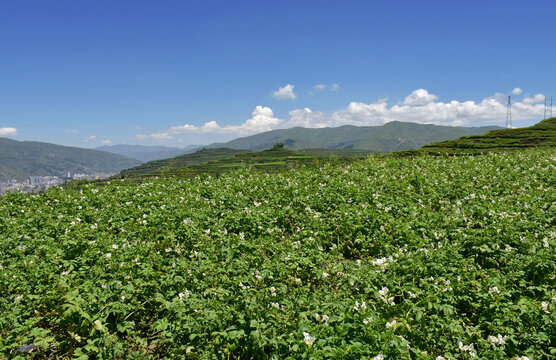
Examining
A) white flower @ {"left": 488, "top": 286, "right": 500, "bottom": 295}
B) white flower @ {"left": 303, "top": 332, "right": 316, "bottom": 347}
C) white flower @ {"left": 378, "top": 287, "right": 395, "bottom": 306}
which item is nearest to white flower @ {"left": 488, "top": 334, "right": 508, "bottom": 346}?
white flower @ {"left": 488, "top": 286, "right": 500, "bottom": 295}

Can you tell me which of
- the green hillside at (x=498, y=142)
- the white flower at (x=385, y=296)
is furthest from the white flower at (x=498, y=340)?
the green hillside at (x=498, y=142)

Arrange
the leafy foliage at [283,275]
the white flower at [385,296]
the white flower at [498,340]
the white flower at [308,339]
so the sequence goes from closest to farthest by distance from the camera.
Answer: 1. the white flower at [308,339]
2. the white flower at [498,340]
3. the leafy foliage at [283,275]
4. the white flower at [385,296]

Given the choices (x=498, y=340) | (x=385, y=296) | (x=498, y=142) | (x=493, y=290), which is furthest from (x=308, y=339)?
(x=498, y=142)

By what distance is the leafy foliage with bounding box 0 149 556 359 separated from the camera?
4.18 meters

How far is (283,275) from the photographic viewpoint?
5.95 m

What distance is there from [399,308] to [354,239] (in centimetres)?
349

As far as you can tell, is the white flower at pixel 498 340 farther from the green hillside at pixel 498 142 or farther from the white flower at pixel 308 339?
the green hillside at pixel 498 142

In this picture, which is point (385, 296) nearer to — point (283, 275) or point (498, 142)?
point (283, 275)

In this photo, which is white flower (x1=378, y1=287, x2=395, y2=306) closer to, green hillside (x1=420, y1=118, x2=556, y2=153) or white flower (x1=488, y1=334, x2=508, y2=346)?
white flower (x1=488, y1=334, x2=508, y2=346)

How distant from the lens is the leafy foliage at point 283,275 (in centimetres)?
418

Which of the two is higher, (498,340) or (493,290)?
(493,290)

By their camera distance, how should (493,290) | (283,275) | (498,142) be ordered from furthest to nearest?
1. (498,142)
2. (283,275)
3. (493,290)

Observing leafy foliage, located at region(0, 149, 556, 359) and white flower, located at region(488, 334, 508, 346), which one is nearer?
white flower, located at region(488, 334, 508, 346)

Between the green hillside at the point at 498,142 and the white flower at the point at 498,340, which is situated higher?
the green hillside at the point at 498,142
